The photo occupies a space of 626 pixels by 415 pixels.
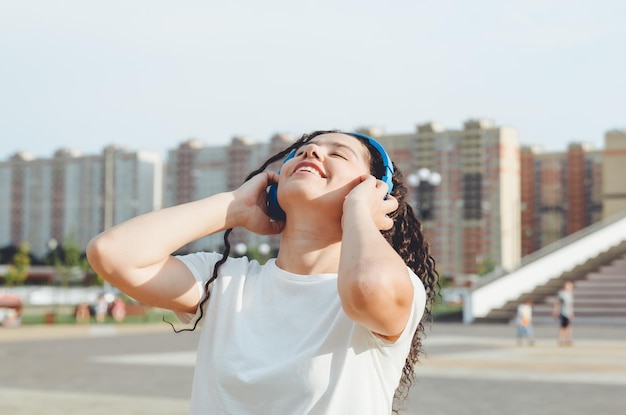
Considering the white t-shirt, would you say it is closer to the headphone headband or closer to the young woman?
the young woman

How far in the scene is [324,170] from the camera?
2248 millimetres

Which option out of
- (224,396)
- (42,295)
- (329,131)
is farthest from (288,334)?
(42,295)

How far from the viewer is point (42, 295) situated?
66.1m

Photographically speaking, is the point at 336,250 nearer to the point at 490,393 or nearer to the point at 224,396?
the point at 224,396

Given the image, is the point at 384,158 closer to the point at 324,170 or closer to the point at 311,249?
the point at 324,170

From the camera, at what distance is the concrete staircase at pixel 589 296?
30312mm

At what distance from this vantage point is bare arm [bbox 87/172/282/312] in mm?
2197

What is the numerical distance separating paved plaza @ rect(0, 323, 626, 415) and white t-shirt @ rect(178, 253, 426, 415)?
696 cm

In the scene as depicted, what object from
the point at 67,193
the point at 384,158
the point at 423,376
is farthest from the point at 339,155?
the point at 67,193

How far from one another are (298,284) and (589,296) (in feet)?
104

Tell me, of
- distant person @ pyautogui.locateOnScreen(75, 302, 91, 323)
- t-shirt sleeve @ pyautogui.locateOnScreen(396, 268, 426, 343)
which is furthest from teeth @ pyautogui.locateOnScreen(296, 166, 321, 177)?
distant person @ pyautogui.locateOnScreen(75, 302, 91, 323)

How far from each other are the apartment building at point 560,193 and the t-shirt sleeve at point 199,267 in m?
97.9

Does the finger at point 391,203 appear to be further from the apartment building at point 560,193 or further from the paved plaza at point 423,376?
the apartment building at point 560,193

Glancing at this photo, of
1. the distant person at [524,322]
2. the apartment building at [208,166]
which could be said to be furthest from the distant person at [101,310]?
the apartment building at [208,166]
